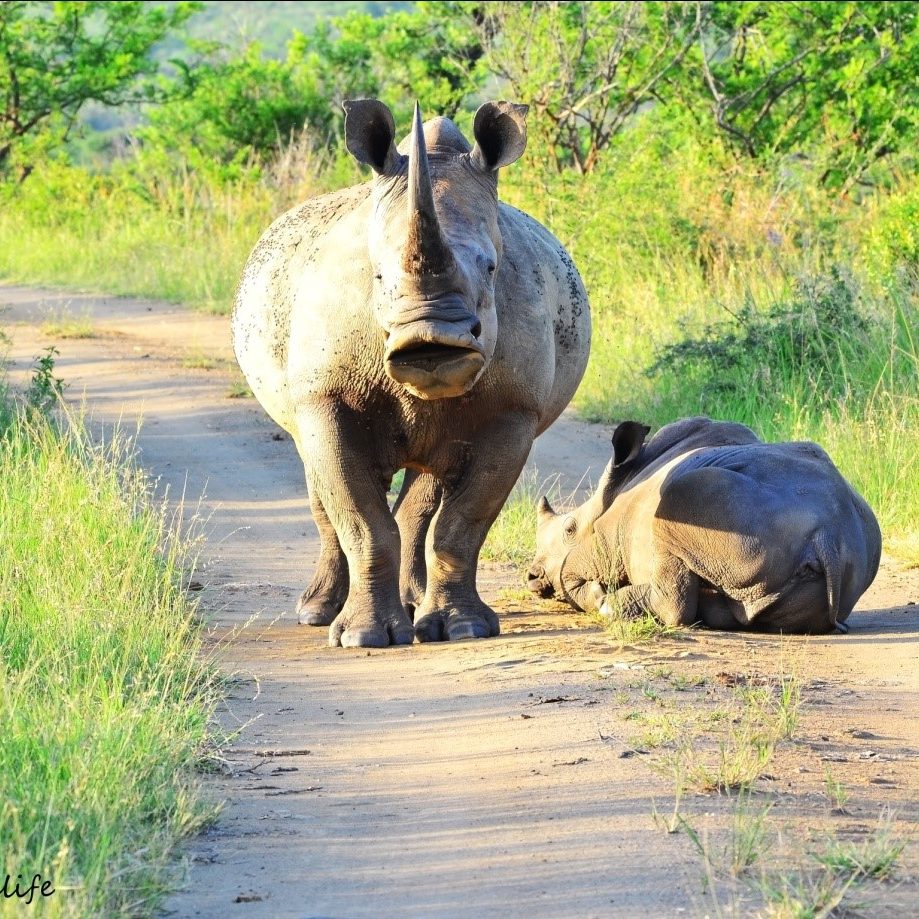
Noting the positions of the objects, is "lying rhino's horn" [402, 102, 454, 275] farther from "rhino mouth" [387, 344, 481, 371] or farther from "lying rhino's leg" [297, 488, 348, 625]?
"lying rhino's leg" [297, 488, 348, 625]

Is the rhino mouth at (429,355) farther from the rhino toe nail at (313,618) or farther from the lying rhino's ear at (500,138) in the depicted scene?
the rhino toe nail at (313,618)

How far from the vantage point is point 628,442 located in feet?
25.1

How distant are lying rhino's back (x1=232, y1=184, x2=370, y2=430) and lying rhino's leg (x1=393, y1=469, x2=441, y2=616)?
0.70m

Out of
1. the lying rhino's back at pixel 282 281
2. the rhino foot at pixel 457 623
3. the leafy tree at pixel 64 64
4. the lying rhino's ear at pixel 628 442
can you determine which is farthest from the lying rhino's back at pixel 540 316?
the leafy tree at pixel 64 64

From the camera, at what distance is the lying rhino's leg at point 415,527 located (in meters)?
7.60

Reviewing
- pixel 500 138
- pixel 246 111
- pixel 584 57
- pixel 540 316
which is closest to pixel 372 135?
pixel 500 138

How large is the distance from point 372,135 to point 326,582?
2.10 metres

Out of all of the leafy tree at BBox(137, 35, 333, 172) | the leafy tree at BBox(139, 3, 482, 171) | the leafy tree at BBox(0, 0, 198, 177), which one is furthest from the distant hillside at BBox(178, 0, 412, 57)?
the leafy tree at BBox(137, 35, 333, 172)

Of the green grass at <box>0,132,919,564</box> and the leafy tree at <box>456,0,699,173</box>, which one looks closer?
the green grass at <box>0,132,919,564</box>

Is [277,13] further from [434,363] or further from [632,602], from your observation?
[434,363]

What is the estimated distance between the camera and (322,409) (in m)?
6.57

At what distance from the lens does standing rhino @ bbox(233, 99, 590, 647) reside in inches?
240

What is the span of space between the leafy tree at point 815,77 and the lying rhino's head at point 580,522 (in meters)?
10.6

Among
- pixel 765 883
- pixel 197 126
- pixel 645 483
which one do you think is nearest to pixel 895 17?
pixel 197 126
